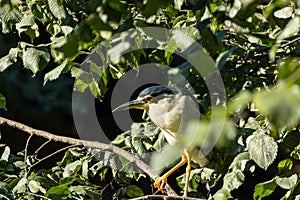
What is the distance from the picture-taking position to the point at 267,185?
1591 mm

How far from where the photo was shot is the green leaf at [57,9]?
1.60 metres

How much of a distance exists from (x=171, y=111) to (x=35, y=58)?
562 millimetres

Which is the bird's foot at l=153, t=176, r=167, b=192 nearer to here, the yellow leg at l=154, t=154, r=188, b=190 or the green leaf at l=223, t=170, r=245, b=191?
the yellow leg at l=154, t=154, r=188, b=190

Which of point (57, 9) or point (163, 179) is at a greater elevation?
point (57, 9)

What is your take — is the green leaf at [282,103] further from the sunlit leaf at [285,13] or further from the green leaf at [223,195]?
the green leaf at [223,195]

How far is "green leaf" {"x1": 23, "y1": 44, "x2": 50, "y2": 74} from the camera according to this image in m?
1.72

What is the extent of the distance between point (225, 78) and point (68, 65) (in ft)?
1.46

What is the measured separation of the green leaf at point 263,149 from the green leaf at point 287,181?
0.32 ft

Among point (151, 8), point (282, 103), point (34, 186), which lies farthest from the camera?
point (34, 186)

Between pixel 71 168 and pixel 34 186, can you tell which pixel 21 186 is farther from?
pixel 71 168

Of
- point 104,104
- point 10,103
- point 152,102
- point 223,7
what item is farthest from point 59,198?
point 10,103

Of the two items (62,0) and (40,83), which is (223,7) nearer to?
(62,0)

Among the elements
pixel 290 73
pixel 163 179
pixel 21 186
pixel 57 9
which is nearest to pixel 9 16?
pixel 57 9

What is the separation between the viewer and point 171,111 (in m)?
2.12
